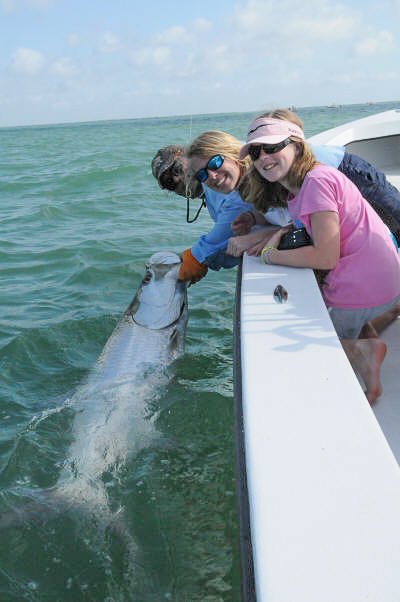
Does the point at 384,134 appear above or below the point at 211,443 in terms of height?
above

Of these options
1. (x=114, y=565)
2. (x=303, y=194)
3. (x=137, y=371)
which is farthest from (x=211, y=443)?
(x=303, y=194)

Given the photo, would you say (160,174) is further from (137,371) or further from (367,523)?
(367,523)

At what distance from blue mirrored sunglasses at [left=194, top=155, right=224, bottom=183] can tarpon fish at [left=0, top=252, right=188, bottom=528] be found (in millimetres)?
988

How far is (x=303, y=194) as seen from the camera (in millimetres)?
2533

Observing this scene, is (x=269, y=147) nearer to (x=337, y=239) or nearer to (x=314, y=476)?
(x=337, y=239)

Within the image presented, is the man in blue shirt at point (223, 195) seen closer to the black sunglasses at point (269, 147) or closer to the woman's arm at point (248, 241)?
the woman's arm at point (248, 241)

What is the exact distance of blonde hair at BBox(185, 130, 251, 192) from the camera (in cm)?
344

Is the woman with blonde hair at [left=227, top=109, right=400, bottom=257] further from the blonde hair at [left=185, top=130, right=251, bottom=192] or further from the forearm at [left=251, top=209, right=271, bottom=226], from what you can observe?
the blonde hair at [left=185, top=130, right=251, bottom=192]

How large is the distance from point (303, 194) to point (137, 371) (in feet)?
6.05

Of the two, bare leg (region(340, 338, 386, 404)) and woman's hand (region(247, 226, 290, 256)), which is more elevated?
woman's hand (region(247, 226, 290, 256))

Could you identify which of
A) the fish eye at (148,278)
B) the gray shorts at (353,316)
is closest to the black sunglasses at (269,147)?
the gray shorts at (353,316)

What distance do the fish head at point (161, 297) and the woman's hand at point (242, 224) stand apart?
32.2 inches

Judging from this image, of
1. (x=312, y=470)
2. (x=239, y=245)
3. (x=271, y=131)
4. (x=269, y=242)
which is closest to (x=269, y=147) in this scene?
(x=271, y=131)

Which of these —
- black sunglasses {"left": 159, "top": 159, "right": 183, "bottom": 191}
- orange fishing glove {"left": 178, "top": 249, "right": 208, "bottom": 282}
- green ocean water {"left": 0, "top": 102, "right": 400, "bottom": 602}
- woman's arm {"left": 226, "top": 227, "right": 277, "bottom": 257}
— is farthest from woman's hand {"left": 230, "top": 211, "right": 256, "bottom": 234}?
green ocean water {"left": 0, "top": 102, "right": 400, "bottom": 602}
